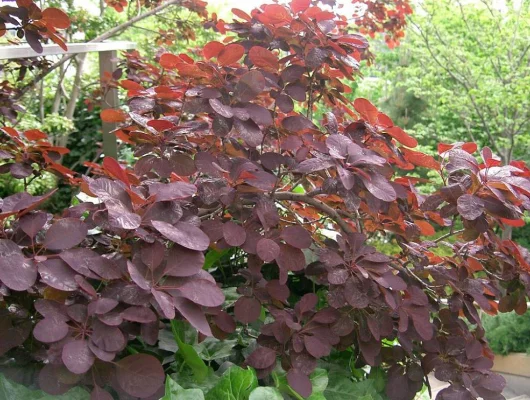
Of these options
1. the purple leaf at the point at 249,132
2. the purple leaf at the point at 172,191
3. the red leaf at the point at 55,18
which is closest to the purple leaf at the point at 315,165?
the purple leaf at the point at 249,132

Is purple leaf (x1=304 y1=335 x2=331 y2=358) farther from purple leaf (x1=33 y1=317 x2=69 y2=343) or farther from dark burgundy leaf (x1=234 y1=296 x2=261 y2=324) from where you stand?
purple leaf (x1=33 y1=317 x2=69 y2=343)

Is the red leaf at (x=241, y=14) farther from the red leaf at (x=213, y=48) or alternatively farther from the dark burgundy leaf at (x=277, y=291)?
the dark burgundy leaf at (x=277, y=291)

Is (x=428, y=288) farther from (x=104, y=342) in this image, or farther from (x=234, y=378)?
(x=104, y=342)

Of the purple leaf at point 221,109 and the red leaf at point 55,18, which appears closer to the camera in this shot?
the purple leaf at point 221,109

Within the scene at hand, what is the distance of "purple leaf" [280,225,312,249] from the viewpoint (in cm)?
116

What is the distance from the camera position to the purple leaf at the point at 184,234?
911 millimetres

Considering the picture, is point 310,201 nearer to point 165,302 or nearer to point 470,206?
point 470,206

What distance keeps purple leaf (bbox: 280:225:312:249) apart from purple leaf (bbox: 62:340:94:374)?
1.40 feet

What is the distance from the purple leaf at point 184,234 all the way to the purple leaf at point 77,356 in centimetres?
19

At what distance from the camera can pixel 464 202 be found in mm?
1153

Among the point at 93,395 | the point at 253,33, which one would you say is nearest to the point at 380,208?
the point at 253,33

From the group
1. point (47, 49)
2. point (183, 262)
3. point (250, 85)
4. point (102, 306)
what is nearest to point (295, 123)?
point (250, 85)

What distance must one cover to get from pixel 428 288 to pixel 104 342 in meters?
0.76

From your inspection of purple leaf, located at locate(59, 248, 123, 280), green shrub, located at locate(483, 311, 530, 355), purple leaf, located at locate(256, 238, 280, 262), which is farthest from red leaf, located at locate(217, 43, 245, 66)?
green shrub, located at locate(483, 311, 530, 355)
